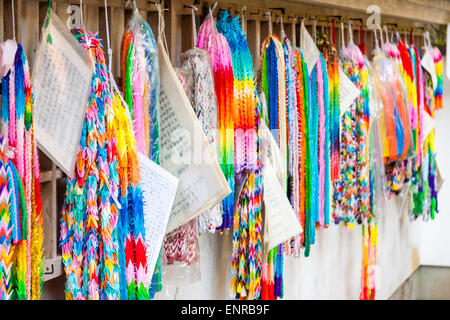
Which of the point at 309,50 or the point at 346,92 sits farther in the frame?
the point at 346,92

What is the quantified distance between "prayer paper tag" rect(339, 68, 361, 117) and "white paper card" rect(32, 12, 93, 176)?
164 centimetres

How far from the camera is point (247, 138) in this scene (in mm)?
Result: 2447

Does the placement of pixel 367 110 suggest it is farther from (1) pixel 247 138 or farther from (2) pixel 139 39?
(2) pixel 139 39

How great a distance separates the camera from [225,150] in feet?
7.82

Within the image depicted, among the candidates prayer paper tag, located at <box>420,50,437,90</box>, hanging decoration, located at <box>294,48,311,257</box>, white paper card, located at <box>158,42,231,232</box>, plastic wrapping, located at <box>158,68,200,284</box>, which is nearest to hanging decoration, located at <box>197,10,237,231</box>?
plastic wrapping, located at <box>158,68,200,284</box>

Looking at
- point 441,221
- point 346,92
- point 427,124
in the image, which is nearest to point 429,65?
point 427,124

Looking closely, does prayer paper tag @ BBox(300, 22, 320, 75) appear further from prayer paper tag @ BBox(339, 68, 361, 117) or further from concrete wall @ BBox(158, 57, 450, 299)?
concrete wall @ BBox(158, 57, 450, 299)

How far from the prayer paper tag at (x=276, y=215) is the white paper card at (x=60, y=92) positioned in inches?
39.1

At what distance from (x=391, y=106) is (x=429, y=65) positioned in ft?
2.71

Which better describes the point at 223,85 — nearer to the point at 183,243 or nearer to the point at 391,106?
the point at 183,243

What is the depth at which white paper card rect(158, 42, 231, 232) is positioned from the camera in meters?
2.12

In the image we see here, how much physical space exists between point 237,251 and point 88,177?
97cm

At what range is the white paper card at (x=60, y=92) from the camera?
170 centimetres
